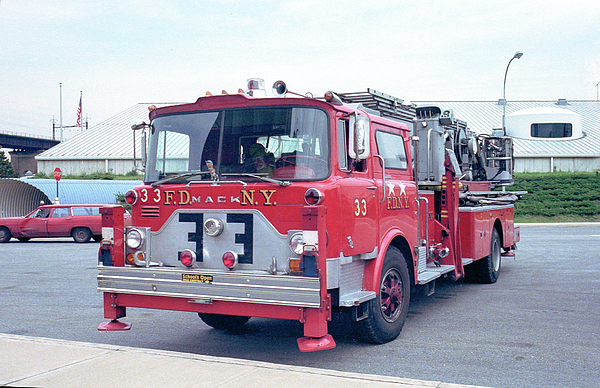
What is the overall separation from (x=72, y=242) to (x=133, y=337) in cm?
1705

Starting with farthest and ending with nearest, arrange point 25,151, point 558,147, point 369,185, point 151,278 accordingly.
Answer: point 25,151
point 558,147
point 369,185
point 151,278

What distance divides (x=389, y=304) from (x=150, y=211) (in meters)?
2.80

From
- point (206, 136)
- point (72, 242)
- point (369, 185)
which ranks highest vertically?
point (206, 136)

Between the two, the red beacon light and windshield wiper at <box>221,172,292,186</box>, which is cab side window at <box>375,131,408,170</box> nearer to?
the red beacon light

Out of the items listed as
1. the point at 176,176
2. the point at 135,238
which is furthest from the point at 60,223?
the point at 176,176

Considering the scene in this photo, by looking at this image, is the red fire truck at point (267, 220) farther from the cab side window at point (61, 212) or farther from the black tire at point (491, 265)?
the cab side window at point (61, 212)

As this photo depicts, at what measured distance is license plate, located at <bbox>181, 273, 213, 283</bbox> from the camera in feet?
18.6

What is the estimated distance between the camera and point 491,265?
10.9 meters

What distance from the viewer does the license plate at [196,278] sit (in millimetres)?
5656

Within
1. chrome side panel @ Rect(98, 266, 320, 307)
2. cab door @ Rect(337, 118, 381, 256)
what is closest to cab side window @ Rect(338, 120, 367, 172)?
cab door @ Rect(337, 118, 381, 256)

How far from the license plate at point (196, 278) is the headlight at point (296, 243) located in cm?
85

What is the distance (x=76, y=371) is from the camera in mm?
5328

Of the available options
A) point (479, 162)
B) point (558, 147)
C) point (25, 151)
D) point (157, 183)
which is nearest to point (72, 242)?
point (479, 162)

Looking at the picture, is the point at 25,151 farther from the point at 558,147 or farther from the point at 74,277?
the point at 74,277
